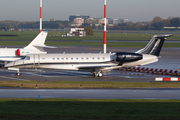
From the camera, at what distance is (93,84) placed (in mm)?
27406

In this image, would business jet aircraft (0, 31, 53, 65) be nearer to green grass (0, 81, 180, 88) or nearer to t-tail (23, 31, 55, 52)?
t-tail (23, 31, 55, 52)

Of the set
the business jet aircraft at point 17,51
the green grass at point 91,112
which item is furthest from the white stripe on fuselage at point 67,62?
the green grass at point 91,112

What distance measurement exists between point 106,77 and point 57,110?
18122 mm

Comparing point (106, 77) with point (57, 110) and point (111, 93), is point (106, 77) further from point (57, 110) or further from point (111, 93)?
point (57, 110)

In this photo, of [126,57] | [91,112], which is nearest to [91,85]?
[126,57]

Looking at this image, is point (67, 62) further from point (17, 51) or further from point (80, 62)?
point (17, 51)

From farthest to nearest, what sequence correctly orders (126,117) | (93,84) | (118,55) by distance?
(118,55)
(93,84)
(126,117)

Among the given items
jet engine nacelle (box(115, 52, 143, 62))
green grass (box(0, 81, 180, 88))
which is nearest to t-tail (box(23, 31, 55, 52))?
jet engine nacelle (box(115, 52, 143, 62))

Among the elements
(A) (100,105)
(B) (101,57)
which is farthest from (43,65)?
(A) (100,105)

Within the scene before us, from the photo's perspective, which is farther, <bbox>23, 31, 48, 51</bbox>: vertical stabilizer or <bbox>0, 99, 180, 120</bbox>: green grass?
<bbox>23, 31, 48, 51</bbox>: vertical stabilizer

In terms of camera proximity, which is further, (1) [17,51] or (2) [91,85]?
(1) [17,51]

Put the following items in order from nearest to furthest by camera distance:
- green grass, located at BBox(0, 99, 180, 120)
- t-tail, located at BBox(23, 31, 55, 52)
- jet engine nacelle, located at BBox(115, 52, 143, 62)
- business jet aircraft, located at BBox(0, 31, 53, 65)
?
1. green grass, located at BBox(0, 99, 180, 120)
2. jet engine nacelle, located at BBox(115, 52, 143, 62)
3. business jet aircraft, located at BBox(0, 31, 53, 65)
4. t-tail, located at BBox(23, 31, 55, 52)

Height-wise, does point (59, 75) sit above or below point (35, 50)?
below

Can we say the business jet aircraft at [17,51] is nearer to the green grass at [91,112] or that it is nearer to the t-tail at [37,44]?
the t-tail at [37,44]
